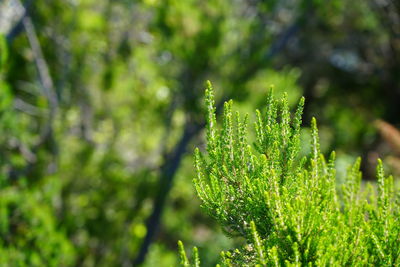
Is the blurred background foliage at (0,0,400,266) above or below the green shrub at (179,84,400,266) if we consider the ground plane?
above

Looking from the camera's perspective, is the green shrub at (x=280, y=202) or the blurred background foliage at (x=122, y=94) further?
the blurred background foliage at (x=122, y=94)

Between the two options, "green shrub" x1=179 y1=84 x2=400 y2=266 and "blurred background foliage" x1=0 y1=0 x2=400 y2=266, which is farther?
"blurred background foliage" x1=0 y1=0 x2=400 y2=266

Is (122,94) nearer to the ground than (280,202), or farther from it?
farther from it

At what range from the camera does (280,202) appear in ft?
6.67

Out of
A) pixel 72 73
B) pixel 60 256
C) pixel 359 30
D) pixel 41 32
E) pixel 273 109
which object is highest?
pixel 359 30

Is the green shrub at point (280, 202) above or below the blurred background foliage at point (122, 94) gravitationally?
below

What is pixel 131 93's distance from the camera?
7820mm

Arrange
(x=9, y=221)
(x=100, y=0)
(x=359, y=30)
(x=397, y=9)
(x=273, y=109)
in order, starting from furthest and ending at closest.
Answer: (x=359, y=30)
(x=397, y=9)
(x=100, y=0)
(x=9, y=221)
(x=273, y=109)

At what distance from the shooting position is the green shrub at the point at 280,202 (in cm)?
207

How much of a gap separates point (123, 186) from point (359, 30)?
9277 millimetres

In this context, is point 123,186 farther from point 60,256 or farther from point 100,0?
point 100,0

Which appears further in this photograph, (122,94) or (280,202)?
(122,94)

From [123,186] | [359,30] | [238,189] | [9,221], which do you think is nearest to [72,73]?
[123,186]

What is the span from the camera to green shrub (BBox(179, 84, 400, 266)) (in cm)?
207
